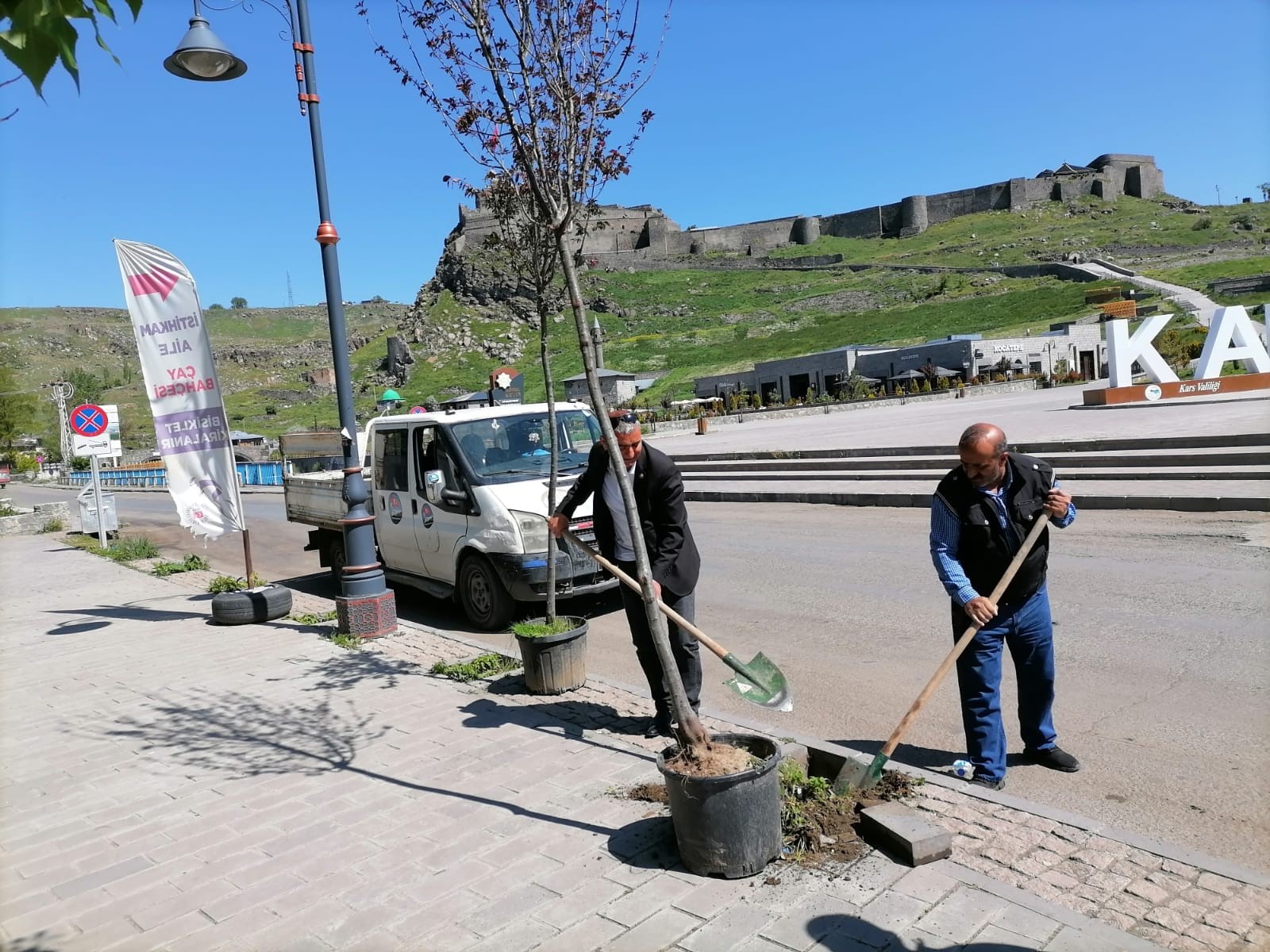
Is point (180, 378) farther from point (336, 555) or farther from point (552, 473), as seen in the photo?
point (552, 473)

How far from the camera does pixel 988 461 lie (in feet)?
13.2

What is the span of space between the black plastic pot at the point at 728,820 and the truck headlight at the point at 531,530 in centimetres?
430

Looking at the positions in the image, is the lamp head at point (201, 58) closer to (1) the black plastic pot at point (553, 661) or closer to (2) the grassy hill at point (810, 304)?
(1) the black plastic pot at point (553, 661)

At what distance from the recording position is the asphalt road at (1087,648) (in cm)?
415

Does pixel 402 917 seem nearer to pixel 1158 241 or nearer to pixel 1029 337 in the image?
pixel 1029 337

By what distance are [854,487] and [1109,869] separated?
1260 centimetres

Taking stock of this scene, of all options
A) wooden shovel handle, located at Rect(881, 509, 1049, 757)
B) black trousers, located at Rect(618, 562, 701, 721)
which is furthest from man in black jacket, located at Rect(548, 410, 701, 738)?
wooden shovel handle, located at Rect(881, 509, 1049, 757)

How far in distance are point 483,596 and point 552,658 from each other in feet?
8.22

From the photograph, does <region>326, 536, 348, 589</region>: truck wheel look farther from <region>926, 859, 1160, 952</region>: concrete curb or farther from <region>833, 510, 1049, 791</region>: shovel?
<region>926, 859, 1160, 952</region>: concrete curb

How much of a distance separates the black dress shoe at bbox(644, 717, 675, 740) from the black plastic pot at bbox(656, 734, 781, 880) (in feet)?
4.97

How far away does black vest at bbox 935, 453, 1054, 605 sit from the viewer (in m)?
4.11

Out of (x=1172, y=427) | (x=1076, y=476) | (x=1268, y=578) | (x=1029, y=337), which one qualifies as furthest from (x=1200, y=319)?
(x=1268, y=578)

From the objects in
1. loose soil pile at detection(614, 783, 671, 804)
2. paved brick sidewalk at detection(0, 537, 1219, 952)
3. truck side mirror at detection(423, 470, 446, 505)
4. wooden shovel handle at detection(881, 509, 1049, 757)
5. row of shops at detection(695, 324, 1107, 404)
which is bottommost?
paved brick sidewalk at detection(0, 537, 1219, 952)

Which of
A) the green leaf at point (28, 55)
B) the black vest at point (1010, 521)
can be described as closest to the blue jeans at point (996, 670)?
the black vest at point (1010, 521)
